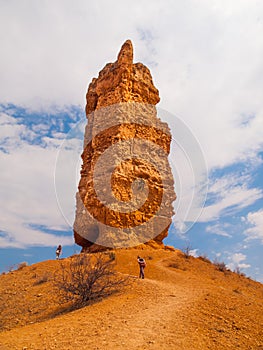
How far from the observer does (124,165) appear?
19.8m

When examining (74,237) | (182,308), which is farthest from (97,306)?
(74,237)

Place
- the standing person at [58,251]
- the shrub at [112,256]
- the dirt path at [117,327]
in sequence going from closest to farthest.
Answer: the dirt path at [117,327]
the shrub at [112,256]
the standing person at [58,251]

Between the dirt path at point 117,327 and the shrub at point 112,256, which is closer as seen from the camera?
the dirt path at point 117,327

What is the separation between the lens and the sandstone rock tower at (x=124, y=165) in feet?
61.5

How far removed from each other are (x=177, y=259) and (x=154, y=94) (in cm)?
1421

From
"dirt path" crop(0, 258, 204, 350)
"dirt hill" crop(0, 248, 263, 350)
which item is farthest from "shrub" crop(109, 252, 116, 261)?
"dirt path" crop(0, 258, 204, 350)

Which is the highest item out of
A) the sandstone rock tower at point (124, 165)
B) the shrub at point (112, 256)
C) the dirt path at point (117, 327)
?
the sandstone rock tower at point (124, 165)

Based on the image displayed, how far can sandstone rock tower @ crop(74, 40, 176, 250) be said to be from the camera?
1873cm

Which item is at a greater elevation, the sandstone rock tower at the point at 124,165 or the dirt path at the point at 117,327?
the sandstone rock tower at the point at 124,165

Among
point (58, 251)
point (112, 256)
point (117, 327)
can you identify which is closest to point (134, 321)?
point (117, 327)

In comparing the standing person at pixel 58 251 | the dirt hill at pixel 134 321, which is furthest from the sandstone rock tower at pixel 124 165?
the dirt hill at pixel 134 321

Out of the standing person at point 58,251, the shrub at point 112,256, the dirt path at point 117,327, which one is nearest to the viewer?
the dirt path at point 117,327

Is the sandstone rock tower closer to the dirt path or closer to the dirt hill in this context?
the dirt hill

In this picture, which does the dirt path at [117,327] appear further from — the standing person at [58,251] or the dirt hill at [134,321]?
the standing person at [58,251]
